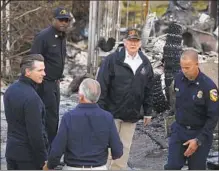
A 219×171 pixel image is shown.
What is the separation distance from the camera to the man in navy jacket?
500cm

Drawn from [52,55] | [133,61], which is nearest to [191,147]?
[133,61]

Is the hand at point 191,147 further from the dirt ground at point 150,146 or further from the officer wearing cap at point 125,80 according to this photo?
the dirt ground at point 150,146

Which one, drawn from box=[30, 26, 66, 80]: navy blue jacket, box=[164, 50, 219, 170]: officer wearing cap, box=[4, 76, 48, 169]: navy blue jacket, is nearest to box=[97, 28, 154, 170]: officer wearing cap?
box=[164, 50, 219, 170]: officer wearing cap

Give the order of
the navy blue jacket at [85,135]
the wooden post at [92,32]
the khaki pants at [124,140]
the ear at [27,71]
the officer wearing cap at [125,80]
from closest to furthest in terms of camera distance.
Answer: the navy blue jacket at [85,135] < the ear at [27,71] < the officer wearing cap at [125,80] < the khaki pants at [124,140] < the wooden post at [92,32]

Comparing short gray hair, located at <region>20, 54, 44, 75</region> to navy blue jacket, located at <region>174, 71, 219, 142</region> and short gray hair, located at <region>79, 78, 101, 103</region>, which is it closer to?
short gray hair, located at <region>79, 78, 101, 103</region>

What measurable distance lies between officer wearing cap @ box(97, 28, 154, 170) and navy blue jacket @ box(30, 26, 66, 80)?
3.81 feet

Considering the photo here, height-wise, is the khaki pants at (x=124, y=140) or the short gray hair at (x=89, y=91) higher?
the short gray hair at (x=89, y=91)

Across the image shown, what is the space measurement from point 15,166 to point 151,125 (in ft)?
7.98

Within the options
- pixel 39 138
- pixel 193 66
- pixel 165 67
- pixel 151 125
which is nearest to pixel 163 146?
pixel 151 125

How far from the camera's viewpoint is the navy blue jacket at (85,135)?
14.6 ft

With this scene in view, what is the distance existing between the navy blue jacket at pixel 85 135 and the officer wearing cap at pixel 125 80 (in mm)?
1423

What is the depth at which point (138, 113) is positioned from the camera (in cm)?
611

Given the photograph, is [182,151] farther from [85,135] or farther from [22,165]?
[22,165]

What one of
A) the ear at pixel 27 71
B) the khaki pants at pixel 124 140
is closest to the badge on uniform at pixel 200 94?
the khaki pants at pixel 124 140
